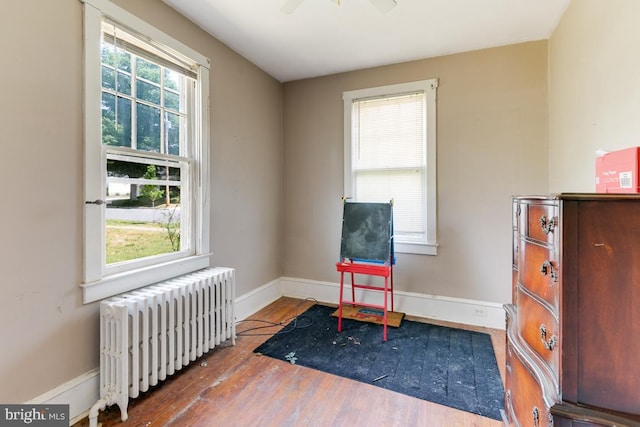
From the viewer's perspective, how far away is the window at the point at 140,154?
1736 millimetres

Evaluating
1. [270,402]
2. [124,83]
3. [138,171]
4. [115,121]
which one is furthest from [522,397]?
[124,83]

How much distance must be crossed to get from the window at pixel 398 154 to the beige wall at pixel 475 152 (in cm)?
9

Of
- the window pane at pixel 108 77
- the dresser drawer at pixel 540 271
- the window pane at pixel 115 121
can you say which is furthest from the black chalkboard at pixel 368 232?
the window pane at pixel 108 77

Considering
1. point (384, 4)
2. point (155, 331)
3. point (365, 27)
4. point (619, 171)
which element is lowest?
point (155, 331)

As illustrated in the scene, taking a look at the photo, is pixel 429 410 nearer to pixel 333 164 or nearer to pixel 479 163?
pixel 479 163

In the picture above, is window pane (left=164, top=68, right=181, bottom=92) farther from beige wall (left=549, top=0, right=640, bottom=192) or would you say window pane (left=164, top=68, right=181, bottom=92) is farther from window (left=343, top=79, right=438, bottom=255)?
beige wall (left=549, top=0, right=640, bottom=192)

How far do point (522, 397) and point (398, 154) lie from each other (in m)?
2.46

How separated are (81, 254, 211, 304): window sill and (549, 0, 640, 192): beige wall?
2.91m

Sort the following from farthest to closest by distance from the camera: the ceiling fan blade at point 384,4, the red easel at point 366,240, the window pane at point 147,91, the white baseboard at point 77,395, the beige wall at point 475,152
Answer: the red easel at point 366,240, the beige wall at point 475,152, the window pane at point 147,91, the ceiling fan blade at point 384,4, the white baseboard at point 77,395

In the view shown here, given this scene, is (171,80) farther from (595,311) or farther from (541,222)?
(595,311)

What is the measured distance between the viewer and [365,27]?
2.45 metres

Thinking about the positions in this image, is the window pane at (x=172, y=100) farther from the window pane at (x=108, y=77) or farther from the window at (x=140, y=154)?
the window pane at (x=108, y=77)

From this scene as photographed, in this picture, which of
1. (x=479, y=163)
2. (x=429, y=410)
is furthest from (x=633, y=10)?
(x=429, y=410)

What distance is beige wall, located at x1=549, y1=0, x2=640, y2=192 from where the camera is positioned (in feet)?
4.85
